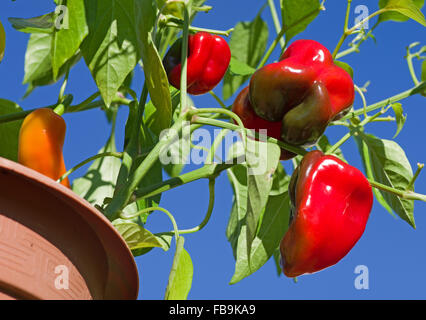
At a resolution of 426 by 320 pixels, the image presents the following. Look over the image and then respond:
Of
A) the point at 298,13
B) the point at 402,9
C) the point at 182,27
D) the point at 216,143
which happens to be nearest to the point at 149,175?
the point at 216,143

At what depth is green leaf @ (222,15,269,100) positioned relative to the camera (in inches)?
49.6

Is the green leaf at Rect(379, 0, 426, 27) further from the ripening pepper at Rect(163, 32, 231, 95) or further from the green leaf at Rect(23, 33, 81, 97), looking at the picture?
the green leaf at Rect(23, 33, 81, 97)

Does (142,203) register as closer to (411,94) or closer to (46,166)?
(46,166)

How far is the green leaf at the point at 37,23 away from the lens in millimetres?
900

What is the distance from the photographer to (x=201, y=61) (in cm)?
99

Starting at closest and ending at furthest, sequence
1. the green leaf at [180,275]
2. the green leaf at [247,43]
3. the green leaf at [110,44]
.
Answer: the green leaf at [180,275] < the green leaf at [110,44] < the green leaf at [247,43]

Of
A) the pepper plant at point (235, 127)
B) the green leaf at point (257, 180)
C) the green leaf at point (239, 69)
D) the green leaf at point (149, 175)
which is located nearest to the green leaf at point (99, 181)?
the pepper plant at point (235, 127)

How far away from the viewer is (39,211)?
2.05ft

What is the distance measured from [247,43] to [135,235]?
0.58 meters

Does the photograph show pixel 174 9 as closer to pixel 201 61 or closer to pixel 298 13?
pixel 201 61

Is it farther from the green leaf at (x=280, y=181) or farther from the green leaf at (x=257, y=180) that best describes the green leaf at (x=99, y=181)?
the green leaf at (x=257, y=180)
